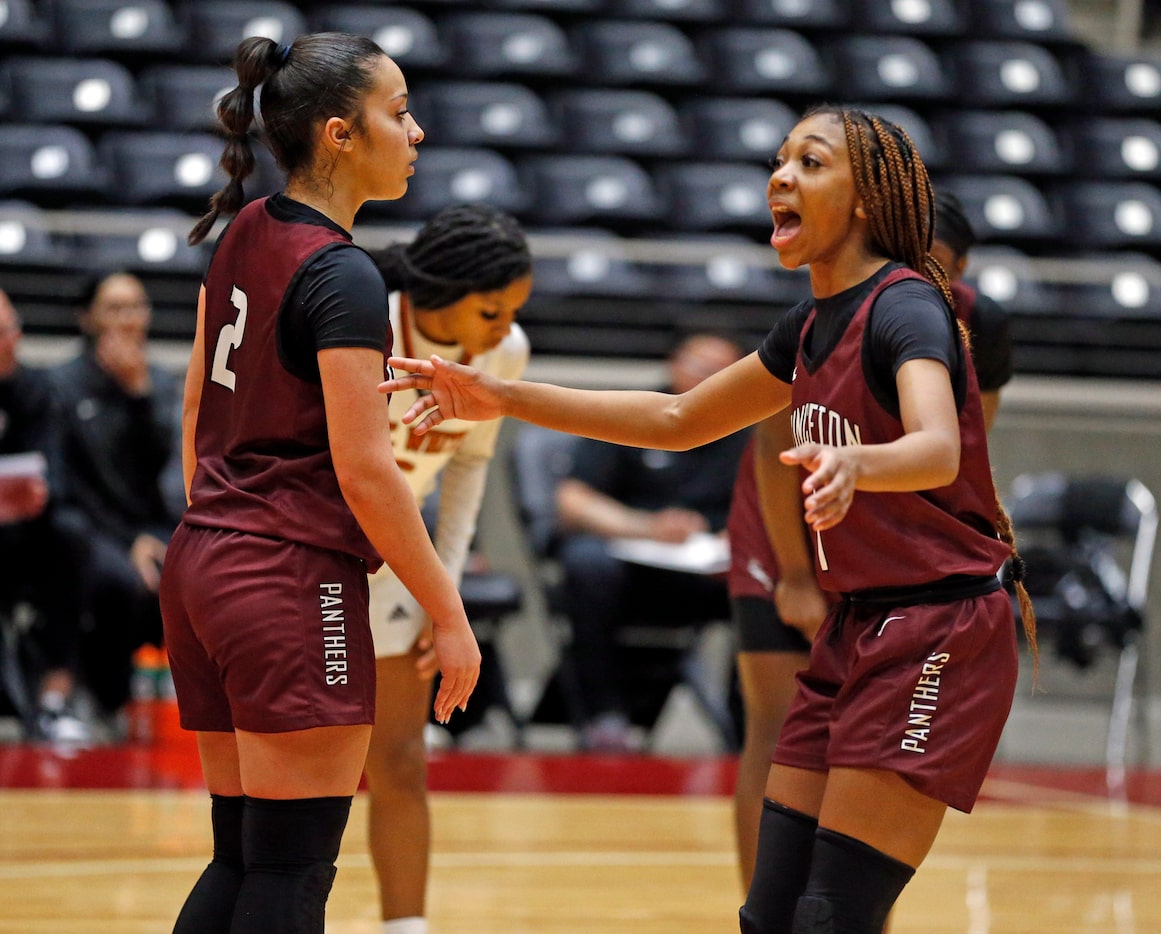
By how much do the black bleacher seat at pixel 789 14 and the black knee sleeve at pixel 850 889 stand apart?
26.8 feet

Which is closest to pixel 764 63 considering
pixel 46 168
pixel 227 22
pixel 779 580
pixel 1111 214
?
pixel 1111 214

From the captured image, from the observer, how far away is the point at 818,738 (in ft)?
7.68

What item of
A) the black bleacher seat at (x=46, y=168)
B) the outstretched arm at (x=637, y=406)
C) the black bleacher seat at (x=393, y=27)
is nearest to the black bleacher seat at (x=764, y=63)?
the black bleacher seat at (x=393, y=27)

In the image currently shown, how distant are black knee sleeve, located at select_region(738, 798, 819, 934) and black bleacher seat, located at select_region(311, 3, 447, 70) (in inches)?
272

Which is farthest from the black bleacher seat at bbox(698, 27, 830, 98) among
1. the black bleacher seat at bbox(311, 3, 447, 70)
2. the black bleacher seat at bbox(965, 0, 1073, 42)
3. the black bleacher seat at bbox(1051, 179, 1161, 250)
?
the black bleacher seat at bbox(311, 3, 447, 70)

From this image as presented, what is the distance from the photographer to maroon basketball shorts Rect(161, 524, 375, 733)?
204 cm

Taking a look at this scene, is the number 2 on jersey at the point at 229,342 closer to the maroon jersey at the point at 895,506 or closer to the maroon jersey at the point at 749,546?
the maroon jersey at the point at 895,506

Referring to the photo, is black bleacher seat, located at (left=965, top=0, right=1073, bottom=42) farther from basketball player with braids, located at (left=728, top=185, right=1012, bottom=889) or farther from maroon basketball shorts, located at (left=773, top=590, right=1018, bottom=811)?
maroon basketball shorts, located at (left=773, top=590, right=1018, bottom=811)

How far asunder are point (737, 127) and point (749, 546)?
6.03 meters

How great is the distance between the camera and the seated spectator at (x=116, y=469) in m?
6.14

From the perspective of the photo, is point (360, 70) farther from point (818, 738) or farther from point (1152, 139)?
point (1152, 139)

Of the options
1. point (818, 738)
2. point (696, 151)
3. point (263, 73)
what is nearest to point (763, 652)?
point (818, 738)

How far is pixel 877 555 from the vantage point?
218 centimetres

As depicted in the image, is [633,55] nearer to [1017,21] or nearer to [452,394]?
[1017,21]
